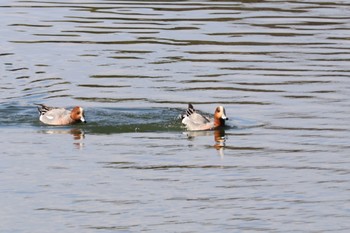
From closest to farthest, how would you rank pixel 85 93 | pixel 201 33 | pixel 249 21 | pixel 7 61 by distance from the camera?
pixel 85 93 < pixel 7 61 < pixel 201 33 < pixel 249 21

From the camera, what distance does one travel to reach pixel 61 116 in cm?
2273

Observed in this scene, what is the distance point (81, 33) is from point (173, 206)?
1739 cm

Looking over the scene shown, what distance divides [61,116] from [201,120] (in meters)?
2.31

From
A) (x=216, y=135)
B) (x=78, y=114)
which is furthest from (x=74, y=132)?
(x=216, y=135)

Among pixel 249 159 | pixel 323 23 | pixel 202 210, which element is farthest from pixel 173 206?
pixel 323 23

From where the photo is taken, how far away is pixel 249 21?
35.6 meters

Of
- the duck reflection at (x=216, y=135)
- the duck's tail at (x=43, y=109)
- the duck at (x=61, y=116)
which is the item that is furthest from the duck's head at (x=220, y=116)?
the duck's tail at (x=43, y=109)

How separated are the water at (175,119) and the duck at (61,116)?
14cm

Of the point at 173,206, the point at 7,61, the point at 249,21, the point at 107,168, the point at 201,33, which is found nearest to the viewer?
the point at 173,206

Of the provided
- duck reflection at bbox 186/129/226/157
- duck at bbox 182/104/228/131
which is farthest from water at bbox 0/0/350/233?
duck at bbox 182/104/228/131

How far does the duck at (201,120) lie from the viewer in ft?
72.8

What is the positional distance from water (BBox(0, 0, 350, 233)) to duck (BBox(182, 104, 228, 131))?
0.53 feet

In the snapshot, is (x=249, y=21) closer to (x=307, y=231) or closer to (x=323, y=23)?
(x=323, y=23)

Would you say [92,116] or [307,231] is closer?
[307,231]
